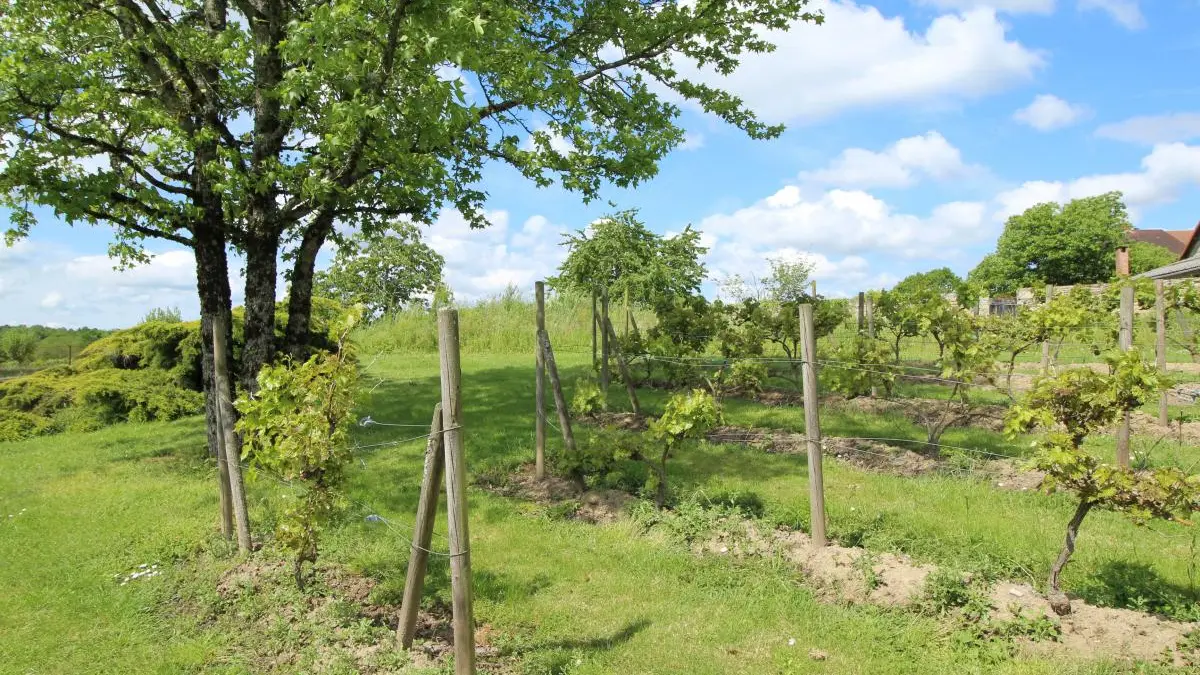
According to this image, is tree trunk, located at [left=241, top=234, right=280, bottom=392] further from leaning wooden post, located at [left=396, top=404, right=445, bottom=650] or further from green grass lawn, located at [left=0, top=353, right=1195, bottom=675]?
leaning wooden post, located at [left=396, top=404, right=445, bottom=650]

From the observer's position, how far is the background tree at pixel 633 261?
26.7 meters

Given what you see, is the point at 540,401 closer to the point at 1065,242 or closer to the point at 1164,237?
the point at 1065,242

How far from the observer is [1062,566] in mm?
4930

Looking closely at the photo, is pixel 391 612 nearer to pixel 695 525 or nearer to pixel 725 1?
pixel 695 525

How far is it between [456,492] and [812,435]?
3445mm

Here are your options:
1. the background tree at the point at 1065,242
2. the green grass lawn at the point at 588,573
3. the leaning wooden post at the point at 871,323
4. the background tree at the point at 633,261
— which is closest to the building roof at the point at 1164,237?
the background tree at the point at 1065,242

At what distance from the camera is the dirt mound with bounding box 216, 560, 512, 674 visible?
15.6 ft

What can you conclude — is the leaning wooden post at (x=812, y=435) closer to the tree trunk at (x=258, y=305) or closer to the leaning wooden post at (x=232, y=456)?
the leaning wooden post at (x=232, y=456)

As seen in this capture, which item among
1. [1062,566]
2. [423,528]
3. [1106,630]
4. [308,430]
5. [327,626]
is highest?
[308,430]

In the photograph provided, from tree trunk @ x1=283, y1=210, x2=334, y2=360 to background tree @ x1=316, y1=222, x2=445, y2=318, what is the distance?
24377mm

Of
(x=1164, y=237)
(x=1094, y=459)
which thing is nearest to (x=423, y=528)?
(x=1094, y=459)

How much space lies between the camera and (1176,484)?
4602 mm

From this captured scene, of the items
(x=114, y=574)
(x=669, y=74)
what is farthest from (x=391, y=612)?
(x=669, y=74)

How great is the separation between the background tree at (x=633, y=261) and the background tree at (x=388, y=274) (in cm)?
1041
